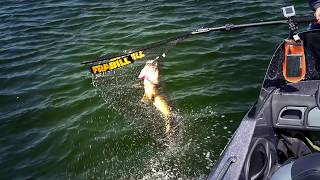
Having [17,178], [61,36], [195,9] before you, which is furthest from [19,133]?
[195,9]

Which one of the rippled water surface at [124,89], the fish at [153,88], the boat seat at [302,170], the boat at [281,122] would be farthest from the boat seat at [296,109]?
the fish at [153,88]

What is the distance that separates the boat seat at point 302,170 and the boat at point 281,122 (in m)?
0.37

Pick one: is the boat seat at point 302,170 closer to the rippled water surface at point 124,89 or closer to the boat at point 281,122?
the boat at point 281,122

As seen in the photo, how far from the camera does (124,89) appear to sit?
8758 mm

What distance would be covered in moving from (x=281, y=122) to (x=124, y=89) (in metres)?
4.38

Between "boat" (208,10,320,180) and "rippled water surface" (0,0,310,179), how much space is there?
1.82 metres

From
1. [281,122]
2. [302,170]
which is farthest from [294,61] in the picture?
[302,170]

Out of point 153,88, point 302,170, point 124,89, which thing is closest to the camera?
point 302,170

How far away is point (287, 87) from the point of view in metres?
5.17

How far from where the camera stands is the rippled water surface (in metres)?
7.02

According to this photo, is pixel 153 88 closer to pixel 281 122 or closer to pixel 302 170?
pixel 281 122

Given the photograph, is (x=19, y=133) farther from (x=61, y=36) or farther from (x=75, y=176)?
(x=61, y=36)

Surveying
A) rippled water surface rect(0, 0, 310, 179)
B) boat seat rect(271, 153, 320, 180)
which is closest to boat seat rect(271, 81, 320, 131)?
boat seat rect(271, 153, 320, 180)

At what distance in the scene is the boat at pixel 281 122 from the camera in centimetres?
A: 416
